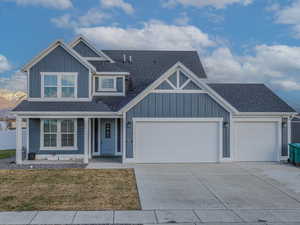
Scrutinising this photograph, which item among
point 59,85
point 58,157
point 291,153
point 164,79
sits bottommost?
point 58,157

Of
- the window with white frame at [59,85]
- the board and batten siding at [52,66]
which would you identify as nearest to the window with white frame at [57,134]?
the window with white frame at [59,85]

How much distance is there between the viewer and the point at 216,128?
14.8m

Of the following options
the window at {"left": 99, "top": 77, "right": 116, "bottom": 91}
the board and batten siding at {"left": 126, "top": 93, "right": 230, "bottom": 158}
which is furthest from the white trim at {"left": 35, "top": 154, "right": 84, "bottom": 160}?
the window at {"left": 99, "top": 77, "right": 116, "bottom": 91}

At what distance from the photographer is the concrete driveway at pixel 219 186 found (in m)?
7.73

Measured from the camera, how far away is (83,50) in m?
18.1

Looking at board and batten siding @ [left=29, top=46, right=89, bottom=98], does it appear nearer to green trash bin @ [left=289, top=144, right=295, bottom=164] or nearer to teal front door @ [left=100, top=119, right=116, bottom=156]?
teal front door @ [left=100, top=119, right=116, bottom=156]

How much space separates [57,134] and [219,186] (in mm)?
9439

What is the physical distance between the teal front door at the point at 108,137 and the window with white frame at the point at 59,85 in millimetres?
2656

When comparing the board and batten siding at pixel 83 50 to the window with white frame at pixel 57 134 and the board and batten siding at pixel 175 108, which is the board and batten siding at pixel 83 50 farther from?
the board and batten siding at pixel 175 108

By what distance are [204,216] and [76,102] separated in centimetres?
1068

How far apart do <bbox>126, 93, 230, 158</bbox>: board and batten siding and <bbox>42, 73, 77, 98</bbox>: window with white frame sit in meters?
3.68

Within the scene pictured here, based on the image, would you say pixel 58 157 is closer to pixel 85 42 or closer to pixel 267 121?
pixel 85 42

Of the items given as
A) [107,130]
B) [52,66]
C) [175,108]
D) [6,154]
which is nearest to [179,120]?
[175,108]

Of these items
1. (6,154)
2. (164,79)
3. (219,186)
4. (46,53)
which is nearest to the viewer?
(219,186)
